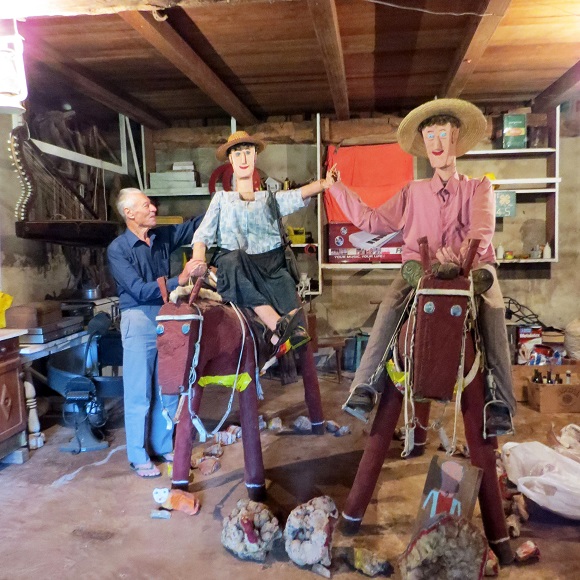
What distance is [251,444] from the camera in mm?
2945

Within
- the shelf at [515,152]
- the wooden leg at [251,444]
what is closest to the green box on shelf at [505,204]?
the shelf at [515,152]

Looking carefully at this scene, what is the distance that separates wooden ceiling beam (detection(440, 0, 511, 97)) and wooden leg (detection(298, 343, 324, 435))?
2.60 m

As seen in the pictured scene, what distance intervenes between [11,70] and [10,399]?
2221mm

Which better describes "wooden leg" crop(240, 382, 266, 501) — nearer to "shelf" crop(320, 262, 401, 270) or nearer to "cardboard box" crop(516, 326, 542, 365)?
"shelf" crop(320, 262, 401, 270)

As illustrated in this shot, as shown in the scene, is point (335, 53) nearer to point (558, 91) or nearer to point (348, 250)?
point (348, 250)

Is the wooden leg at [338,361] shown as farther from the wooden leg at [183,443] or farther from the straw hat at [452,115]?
the straw hat at [452,115]

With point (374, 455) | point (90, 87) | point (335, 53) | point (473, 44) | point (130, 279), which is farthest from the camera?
point (90, 87)

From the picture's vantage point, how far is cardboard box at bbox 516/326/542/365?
5.43 metres

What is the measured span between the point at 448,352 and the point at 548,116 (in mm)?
4709

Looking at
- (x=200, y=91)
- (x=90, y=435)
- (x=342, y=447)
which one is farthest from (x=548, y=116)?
(x=90, y=435)

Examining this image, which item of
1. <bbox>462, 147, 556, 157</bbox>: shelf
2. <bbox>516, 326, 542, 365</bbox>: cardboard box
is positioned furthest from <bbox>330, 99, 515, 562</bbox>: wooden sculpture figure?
<bbox>516, 326, 542, 365</bbox>: cardboard box

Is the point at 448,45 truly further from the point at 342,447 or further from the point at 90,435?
the point at 90,435

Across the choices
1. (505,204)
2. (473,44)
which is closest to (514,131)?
(505,204)

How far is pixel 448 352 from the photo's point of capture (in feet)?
7.11
